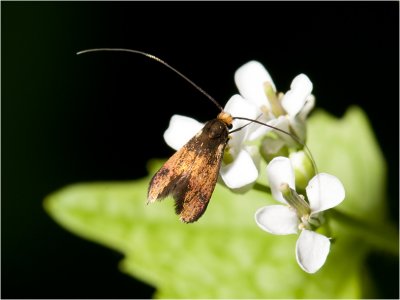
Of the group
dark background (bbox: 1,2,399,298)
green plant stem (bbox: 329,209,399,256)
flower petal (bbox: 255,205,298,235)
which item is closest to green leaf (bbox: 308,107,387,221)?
green plant stem (bbox: 329,209,399,256)

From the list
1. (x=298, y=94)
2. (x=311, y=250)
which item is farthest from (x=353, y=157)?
(x=311, y=250)

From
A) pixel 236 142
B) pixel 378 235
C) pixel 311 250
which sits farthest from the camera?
pixel 378 235

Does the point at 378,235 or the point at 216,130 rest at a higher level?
the point at 216,130

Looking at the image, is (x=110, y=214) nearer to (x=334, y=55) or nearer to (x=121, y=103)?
(x=121, y=103)

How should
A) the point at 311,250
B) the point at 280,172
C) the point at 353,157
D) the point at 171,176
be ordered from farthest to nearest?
the point at 353,157, the point at 171,176, the point at 280,172, the point at 311,250

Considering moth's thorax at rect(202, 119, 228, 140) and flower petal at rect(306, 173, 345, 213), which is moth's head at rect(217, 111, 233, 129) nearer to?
moth's thorax at rect(202, 119, 228, 140)

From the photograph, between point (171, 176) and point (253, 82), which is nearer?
point (171, 176)

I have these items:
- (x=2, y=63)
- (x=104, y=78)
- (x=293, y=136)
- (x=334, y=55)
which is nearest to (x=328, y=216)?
(x=293, y=136)

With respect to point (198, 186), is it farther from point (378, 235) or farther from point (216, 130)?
point (378, 235)
